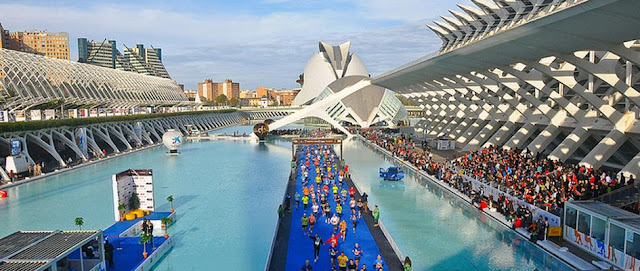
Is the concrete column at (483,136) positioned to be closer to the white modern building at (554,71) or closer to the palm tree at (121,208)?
the white modern building at (554,71)

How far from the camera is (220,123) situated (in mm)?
75750

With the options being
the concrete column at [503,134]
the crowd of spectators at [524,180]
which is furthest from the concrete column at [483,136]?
the crowd of spectators at [524,180]

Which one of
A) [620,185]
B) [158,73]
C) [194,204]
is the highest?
[158,73]

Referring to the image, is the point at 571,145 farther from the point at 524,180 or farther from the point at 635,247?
the point at 635,247

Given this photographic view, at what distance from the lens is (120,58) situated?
10219 centimetres

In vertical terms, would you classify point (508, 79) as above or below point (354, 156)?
above

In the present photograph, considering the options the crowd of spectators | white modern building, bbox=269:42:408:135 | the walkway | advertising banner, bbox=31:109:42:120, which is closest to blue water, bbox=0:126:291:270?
the walkway

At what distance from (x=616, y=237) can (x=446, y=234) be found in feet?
15.2

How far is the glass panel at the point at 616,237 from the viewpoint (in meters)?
10.4

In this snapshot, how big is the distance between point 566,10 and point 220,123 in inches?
2648

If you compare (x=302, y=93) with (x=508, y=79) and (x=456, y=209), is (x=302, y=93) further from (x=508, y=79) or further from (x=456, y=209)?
(x=456, y=209)

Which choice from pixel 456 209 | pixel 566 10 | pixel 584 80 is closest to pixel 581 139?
pixel 584 80

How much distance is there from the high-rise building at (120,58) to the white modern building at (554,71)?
82.0 metres

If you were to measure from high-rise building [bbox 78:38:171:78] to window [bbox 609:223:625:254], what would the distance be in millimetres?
103435
